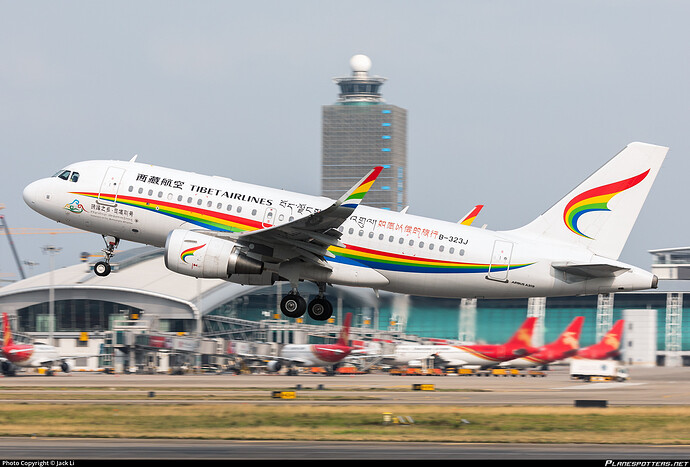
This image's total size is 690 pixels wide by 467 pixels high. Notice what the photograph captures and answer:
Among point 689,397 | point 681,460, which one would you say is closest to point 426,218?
point 681,460

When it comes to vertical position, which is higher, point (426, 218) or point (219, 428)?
point (426, 218)

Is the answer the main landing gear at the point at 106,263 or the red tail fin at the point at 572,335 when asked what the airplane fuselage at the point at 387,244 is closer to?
the main landing gear at the point at 106,263

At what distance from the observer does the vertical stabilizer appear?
41344 millimetres

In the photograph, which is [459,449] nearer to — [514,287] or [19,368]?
[514,287]

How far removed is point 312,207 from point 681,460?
18.9 m

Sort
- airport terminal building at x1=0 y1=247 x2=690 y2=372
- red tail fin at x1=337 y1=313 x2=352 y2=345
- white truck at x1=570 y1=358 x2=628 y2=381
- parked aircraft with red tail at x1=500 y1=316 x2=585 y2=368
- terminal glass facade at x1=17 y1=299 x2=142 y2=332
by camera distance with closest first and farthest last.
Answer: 1. white truck at x1=570 y1=358 x2=628 y2=381
2. parked aircraft with red tail at x1=500 y1=316 x2=585 y2=368
3. red tail fin at x1=337 y1=313 x2=352 y2=345
4. airport terminal building at x1=0 y1=247 x2=690 y2=372
5. terminal glass facade at x1=17 y1=299 x2=142 y2=332

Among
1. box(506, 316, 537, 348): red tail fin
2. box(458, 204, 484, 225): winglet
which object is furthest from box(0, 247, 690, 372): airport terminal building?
box(458, 204, 484, 225): winglet

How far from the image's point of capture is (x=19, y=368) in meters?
80.3

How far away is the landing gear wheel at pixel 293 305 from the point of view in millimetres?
42219

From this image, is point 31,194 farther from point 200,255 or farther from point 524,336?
point 524,336

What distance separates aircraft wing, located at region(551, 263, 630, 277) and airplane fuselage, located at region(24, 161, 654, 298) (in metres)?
0.26

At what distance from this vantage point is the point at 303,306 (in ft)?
139

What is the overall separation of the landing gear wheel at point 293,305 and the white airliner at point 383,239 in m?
0.05

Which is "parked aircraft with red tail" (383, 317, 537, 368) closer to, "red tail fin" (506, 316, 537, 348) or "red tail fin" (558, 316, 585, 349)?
"red tail fin" (506, 316, 537, 348)
